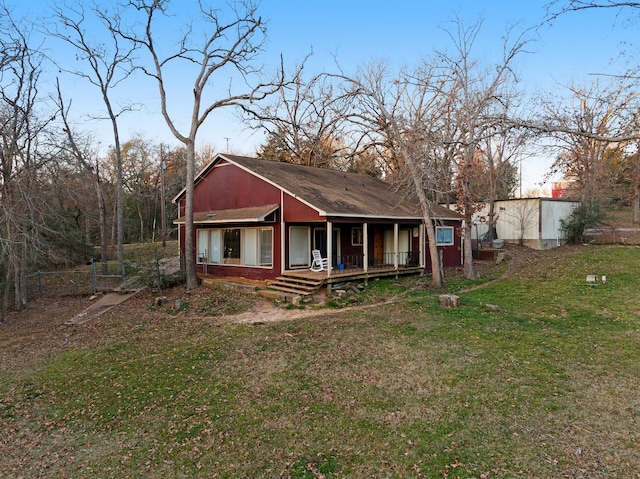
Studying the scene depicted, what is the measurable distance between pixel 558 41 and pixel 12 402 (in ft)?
39.3

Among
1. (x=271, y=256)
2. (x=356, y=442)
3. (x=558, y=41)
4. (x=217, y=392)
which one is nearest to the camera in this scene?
(x=356, y=442)

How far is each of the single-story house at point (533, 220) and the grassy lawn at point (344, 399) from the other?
14.4 m

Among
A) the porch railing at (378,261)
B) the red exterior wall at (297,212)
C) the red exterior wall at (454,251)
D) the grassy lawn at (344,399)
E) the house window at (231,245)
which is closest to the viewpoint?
the grassy lawn at (344,399)

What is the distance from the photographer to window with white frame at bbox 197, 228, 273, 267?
16.2m

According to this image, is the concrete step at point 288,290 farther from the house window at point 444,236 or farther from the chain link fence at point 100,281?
the house window at point 444,236

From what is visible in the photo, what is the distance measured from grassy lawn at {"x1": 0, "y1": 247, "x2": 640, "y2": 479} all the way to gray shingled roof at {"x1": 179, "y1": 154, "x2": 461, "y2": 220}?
5074mm

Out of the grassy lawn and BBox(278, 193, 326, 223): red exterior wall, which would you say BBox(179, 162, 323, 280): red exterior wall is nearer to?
BBox(278, 193, 326, 223): red exterior wall

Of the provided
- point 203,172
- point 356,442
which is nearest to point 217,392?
point 356,442

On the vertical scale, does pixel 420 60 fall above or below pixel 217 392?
above

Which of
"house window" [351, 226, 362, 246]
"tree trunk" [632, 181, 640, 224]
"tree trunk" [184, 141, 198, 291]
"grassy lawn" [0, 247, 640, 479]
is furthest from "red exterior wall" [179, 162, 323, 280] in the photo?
"tree trunk" [632, 181, 640, 224]

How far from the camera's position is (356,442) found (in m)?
5.24

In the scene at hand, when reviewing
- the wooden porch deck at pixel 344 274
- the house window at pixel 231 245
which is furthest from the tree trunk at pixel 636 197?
the house window at pixel 231 245

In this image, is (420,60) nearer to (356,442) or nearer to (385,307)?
(385,307)

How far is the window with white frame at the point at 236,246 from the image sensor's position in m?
16.2
